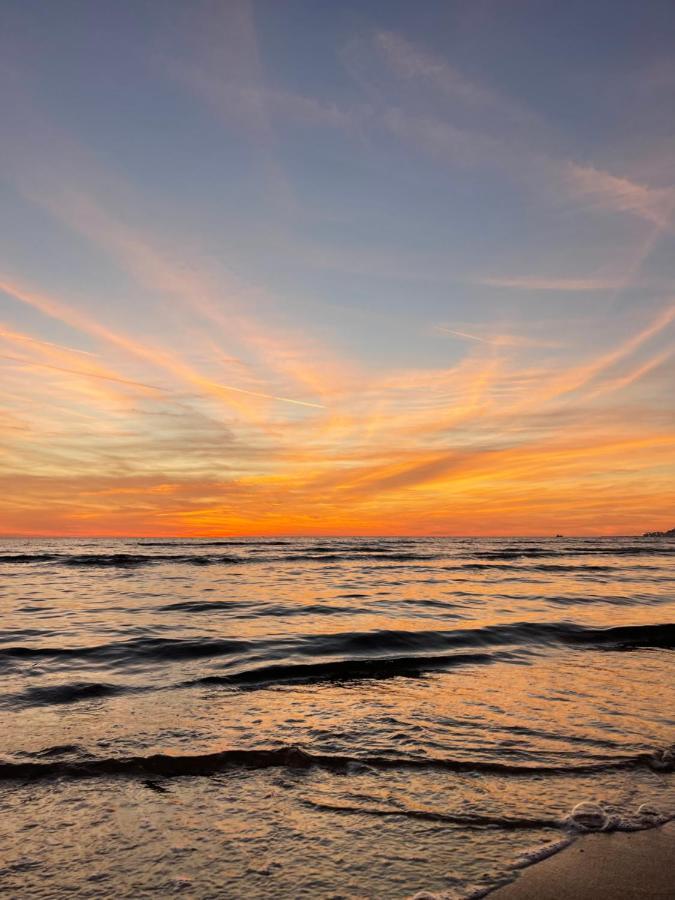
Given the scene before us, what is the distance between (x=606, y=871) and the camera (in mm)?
2945

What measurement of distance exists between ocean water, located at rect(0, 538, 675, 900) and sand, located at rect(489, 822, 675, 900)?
4.8 inches

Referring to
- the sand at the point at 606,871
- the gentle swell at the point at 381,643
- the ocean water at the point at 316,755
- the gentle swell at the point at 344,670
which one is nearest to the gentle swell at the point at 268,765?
the ocean water at the point at 316,755

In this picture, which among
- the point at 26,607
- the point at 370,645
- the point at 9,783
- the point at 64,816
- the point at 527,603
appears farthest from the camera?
the point at 527,603

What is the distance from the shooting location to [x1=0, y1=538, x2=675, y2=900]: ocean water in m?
3.01

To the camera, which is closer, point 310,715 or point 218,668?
point 310,715

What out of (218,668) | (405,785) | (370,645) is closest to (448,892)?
(405,785)

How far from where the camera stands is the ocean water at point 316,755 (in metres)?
3.01

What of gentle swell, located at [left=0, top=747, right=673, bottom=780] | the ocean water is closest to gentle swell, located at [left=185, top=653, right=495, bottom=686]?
the ocean water

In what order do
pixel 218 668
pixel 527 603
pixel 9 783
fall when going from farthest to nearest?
pixel 527 603, pixel 218 668, pixel 9 783

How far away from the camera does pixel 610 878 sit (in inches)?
113

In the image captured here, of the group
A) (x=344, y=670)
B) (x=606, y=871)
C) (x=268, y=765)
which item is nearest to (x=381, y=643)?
(x=344, y=670)

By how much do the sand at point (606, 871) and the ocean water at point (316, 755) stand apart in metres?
0.12

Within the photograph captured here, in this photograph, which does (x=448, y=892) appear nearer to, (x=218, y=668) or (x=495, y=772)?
(x=495, y=772)

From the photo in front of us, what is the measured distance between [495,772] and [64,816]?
2.94 metres
